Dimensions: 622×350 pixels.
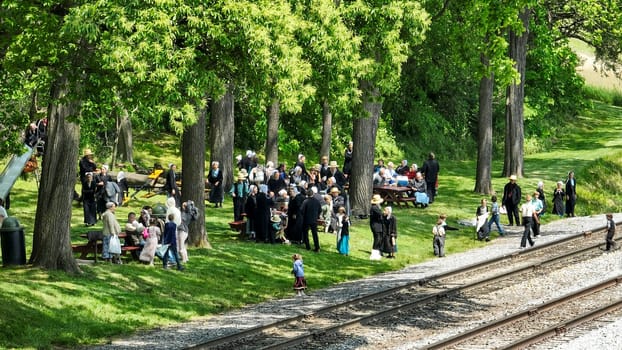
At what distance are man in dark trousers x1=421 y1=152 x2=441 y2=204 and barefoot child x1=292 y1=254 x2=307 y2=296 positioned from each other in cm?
1394

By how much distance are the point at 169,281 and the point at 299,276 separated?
113 inches

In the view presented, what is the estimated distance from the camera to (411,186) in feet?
130

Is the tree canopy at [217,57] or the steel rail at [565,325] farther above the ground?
the tree canopy at [217,57]

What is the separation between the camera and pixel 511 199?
37719 millimetres

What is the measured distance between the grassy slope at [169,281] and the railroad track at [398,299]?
7.58 feet

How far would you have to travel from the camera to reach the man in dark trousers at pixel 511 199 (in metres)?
37.2

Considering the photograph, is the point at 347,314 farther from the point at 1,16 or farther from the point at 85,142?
the point at 85,142

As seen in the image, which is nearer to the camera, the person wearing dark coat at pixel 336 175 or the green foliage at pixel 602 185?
the person wearing dark coat at pixel 336 175

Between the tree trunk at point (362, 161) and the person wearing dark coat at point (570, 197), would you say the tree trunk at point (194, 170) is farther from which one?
the person wearing dark coat at point (570, 197)

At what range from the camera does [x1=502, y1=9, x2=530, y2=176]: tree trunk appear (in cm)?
4688

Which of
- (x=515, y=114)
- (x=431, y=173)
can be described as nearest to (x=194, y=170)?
(x=431, y=173)

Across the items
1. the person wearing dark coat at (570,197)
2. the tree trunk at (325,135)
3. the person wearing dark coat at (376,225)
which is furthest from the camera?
the tree trunk at (325,135)

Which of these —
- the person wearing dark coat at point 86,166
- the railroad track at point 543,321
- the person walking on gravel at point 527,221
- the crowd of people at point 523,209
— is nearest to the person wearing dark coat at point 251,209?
the person wearing dark coat at point 86,166

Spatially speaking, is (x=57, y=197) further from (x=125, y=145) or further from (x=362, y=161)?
(x=125, y=145)
